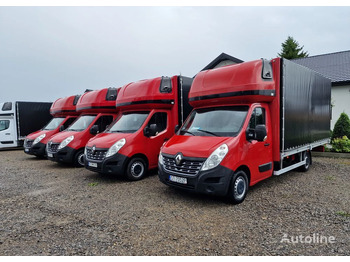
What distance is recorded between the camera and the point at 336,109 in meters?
15.1

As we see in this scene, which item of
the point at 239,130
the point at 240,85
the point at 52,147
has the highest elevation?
the point at 240,85

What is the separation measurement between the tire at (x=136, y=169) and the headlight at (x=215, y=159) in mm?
2790

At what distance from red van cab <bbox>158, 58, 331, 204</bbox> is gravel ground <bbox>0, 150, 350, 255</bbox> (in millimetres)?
495

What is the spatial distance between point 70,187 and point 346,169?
8095 millimetres

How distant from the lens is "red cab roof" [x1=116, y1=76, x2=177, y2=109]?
7.38m

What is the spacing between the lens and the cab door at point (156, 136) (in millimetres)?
7098

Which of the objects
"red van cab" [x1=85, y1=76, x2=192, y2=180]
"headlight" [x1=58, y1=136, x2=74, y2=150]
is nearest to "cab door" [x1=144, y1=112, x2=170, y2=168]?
"red van cab" [x1=85, y1=76, x2=192, y2=180]

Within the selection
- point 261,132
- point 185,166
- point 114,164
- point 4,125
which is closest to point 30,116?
point 4,125

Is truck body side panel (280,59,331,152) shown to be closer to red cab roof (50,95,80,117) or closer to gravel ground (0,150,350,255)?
gravel ground (0,150,350,255)

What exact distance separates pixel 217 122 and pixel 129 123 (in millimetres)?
3138

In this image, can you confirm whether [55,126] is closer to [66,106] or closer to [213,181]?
[66,106]

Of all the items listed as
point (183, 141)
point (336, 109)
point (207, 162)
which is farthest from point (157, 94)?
point (336, 109)

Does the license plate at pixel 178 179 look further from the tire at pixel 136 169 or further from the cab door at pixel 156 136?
the cab door at pixel 156 136

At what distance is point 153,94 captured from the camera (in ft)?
24.2
